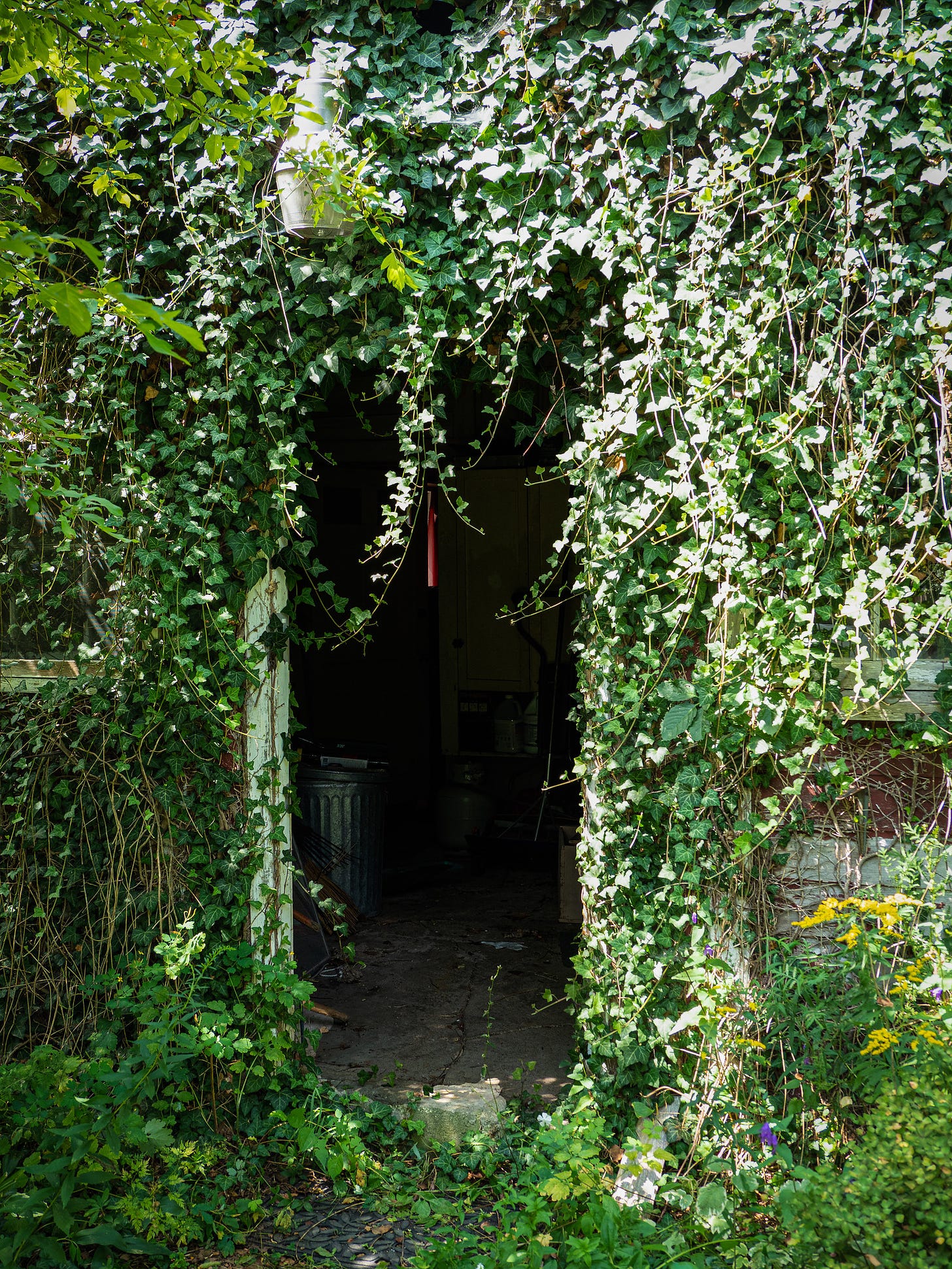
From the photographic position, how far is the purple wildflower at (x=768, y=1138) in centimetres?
307

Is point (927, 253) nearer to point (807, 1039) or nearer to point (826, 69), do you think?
point (826, 69)

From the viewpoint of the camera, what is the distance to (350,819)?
5.89m

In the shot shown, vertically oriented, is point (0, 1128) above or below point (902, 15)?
below

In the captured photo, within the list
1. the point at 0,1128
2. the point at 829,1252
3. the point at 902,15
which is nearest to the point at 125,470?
the point at 0,1128

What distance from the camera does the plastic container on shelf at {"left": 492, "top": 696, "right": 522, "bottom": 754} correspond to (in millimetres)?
7859

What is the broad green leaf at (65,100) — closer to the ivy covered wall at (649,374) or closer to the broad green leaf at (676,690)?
the ivy covered wall at (649,374)

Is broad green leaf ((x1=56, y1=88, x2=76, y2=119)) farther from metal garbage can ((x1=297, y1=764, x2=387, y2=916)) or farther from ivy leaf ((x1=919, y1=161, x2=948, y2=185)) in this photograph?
metal garbage can ((x1=297, y1=764, x2=387, y2=916))

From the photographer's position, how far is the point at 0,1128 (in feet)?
10.8

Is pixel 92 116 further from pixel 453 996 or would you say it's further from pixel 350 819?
pixel 453 996

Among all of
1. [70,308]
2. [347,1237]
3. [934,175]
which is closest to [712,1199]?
[347,1237]

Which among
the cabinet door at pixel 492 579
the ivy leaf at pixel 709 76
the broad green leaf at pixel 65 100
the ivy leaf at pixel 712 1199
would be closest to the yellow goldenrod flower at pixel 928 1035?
the ivy leaf at pixel 712 1199

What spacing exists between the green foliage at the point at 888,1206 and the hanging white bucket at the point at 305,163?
10.9 feet

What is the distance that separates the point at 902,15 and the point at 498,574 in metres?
5.32

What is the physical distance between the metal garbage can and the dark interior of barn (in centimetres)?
1
